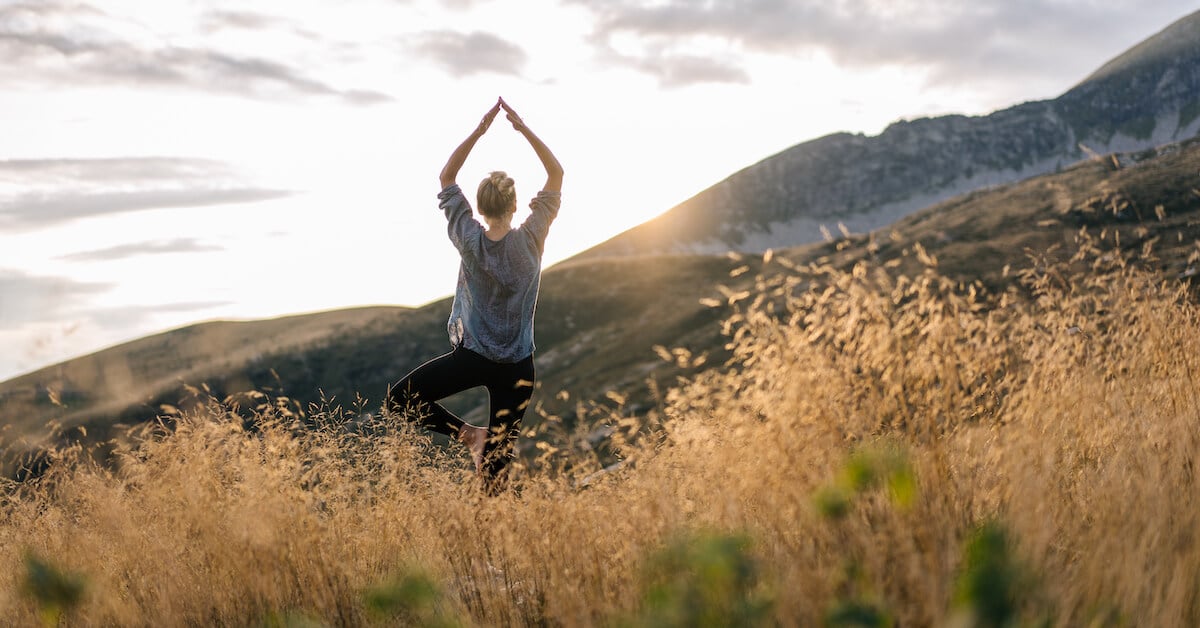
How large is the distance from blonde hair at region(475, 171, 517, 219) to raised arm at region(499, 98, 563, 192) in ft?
1.31

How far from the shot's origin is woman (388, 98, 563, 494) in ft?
17.3

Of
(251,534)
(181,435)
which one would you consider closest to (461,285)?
(181,435)

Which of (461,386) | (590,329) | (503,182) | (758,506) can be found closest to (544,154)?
(503,182)

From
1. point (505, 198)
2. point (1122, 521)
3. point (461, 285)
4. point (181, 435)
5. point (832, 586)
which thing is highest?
point (505, 198)

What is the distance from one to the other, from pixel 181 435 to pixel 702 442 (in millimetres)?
3114

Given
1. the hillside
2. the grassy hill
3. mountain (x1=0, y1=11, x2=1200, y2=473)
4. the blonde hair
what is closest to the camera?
the grassy hill

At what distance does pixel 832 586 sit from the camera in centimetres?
243

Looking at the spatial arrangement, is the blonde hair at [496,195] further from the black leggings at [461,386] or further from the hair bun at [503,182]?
the black leggings at [461,386]

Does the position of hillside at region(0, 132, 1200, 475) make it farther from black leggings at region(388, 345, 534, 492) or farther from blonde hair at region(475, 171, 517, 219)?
blonde hair at region(475, 171, 517, 219)

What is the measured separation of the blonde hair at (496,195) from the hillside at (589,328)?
51386mm

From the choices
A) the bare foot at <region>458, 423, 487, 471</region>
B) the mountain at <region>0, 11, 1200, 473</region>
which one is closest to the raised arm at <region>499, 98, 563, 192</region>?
the bare foot at <region>458, 423, 487, 471</region>

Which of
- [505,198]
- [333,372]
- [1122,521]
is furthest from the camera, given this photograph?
[333,372]

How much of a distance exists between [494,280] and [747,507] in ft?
8.21

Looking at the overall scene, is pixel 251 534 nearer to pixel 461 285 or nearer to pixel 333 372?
pixel 461 285
